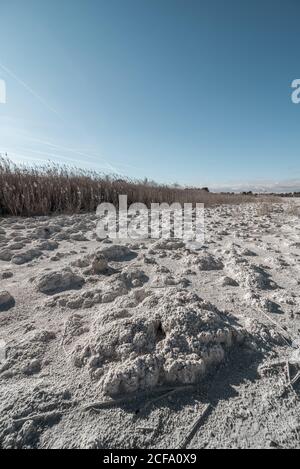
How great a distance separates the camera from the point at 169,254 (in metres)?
2.34

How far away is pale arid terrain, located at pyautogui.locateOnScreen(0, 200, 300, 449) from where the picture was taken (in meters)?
0.68

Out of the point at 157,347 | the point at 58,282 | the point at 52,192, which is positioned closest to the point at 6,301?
the point at 58,282

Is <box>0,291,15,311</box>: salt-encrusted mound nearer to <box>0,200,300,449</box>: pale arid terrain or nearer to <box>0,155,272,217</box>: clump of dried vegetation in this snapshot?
<box>0,200,300,449</box>: pale arid terrain

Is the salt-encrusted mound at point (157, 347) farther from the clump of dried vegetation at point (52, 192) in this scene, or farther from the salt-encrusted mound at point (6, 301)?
the clump of dried vegetation at point (52, 192)

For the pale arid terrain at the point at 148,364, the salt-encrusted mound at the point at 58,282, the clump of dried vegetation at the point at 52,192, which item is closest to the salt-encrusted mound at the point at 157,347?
the pale arid terrain at the point at 148,364

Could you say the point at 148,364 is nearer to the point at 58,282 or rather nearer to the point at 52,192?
the point at 58,282

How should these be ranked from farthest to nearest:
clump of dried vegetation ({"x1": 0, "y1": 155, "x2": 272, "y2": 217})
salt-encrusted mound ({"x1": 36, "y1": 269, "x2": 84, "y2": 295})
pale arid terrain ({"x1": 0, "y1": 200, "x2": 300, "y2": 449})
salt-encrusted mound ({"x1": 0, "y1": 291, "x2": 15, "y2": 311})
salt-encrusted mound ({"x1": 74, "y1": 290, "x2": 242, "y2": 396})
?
1. clump of dried vegetation ({"x1": 0, "y1": 155, "x2": 272, "y2": 217})
2. salt-encrusted mound ({"x1": 36, "y1": 269, "x2": 84, "y2": 295})
3. salt-encrusted mound ({"x1": 0, "y1": 291, "x2": 15, "y2": 311})
4. salt-encrusted mound ({"x1": 74, "y1": 290, "x2": 242, "y2": 396})
5. pale arid terrain ({"x1": 0, "y1": 200, "x2": 300, "y2": 449})

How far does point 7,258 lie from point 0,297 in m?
0.87

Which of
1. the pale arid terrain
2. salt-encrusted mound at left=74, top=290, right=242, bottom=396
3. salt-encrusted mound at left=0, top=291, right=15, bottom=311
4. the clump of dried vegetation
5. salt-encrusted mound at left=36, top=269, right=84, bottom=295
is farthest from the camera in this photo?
the clump of dried vegetation

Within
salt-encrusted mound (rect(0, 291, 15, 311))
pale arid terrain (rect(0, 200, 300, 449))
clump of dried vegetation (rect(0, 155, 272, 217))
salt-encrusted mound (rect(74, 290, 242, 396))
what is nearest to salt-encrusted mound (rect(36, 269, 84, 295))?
pale arid terrain (rect(0, 200, 300, 449))

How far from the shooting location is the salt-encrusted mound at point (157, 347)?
32.0 inches

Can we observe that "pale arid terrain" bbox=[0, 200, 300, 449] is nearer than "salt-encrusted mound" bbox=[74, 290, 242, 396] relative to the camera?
Yes

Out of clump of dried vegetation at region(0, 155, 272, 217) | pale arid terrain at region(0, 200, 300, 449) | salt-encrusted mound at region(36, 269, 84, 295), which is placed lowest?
pale arid terrain at region(0, 200, 300, 449)
